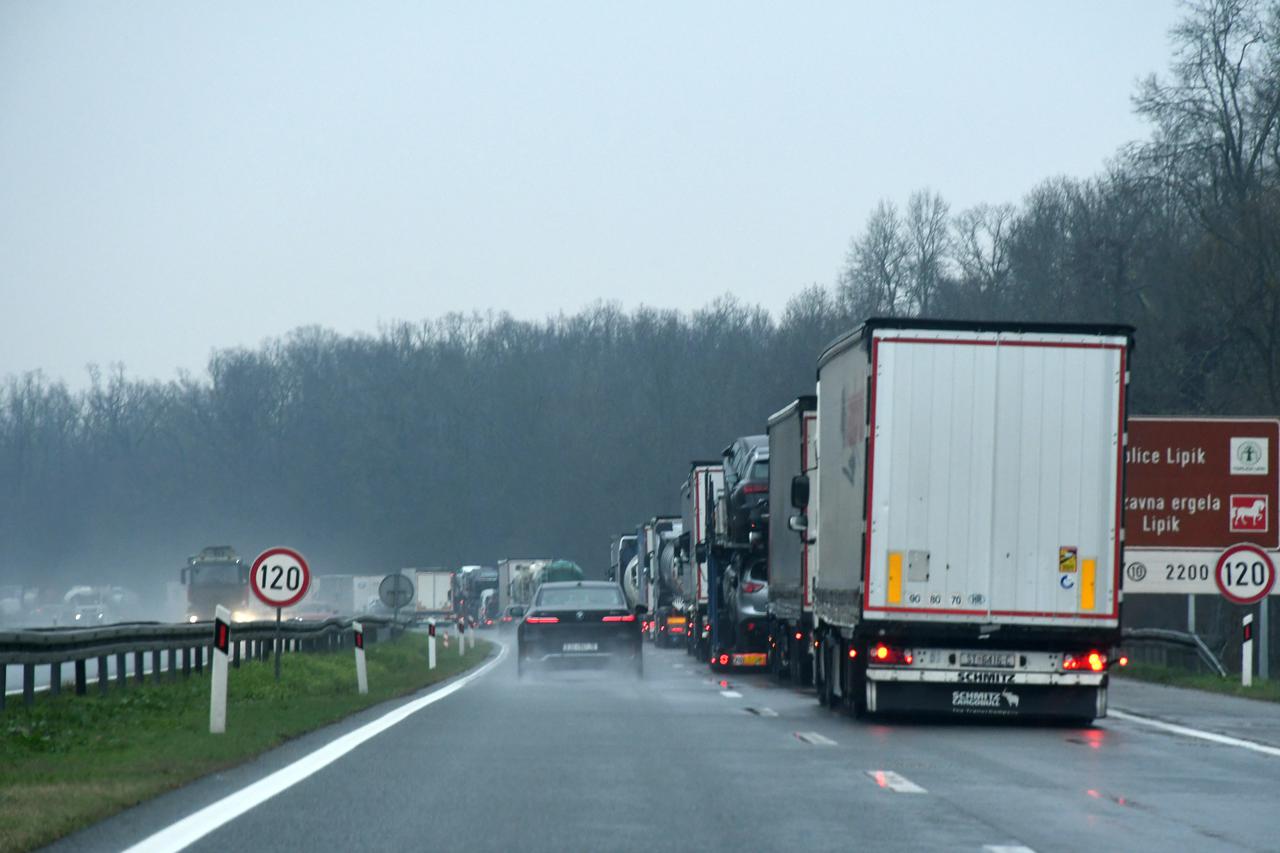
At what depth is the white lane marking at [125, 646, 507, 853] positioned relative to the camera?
8945mm

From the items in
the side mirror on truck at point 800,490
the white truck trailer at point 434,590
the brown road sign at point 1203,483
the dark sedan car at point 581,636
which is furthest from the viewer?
the white truck trailer at point 434,590

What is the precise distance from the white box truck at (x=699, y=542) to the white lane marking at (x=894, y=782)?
71.6 feet

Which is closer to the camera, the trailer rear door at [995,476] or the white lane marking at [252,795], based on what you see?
the white lane marking at [252,795]

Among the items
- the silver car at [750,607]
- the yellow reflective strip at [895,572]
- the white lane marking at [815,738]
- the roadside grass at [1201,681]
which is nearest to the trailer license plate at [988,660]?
the yellow reflective strip at [895,572]

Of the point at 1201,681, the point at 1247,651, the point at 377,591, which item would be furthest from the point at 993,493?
the point at 377,591

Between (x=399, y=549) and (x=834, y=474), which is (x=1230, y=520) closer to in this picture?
(x=834, y=474)

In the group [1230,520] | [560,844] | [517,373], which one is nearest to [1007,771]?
[560,844]

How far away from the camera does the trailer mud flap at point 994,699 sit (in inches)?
695

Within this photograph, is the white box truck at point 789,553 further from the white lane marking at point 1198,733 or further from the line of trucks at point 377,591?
the line of trucks at point 377,591

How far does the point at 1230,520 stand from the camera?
1240 inches

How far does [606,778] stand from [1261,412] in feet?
119

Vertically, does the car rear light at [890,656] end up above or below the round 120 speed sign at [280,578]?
below

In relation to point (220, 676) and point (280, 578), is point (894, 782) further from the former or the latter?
point (280, 578)

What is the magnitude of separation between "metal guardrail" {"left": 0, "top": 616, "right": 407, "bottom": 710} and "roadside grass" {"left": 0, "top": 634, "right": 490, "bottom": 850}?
33 cm
